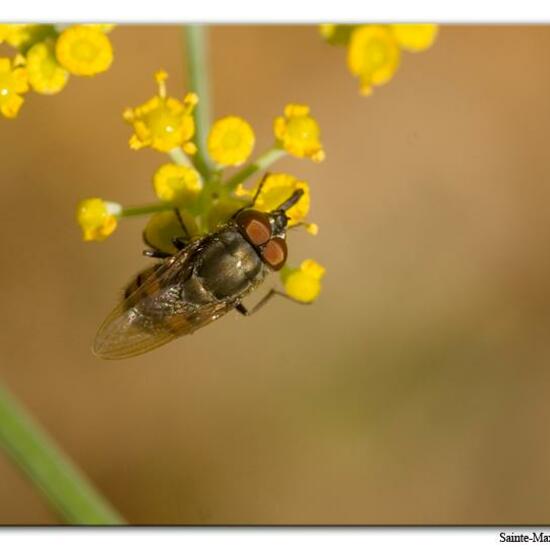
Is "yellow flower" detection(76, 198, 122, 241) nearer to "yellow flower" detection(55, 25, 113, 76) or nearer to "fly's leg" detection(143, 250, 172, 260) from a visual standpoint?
"fly's leg" detection(143, 250, 172, 260)

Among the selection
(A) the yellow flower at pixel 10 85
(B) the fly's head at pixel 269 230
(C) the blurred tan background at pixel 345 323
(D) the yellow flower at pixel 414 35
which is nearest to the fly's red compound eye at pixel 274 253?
(B) the fly's head at pixel 269 230

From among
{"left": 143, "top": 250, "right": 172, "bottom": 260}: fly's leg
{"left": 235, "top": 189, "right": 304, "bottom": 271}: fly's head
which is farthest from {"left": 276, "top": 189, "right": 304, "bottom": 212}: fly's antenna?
{"left": 143, "top": 250, "right": 172, "bottom": 260}: fly's leg

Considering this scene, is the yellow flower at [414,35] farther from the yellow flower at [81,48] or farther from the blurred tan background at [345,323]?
the blurred tan background at [345,323]

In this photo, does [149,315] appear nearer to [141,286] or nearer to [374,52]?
[141,286]

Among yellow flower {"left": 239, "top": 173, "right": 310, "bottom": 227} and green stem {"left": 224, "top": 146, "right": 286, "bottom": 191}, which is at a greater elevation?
green stem {"left": 224, "top": 146, "right": 286, "bottom": 191}
